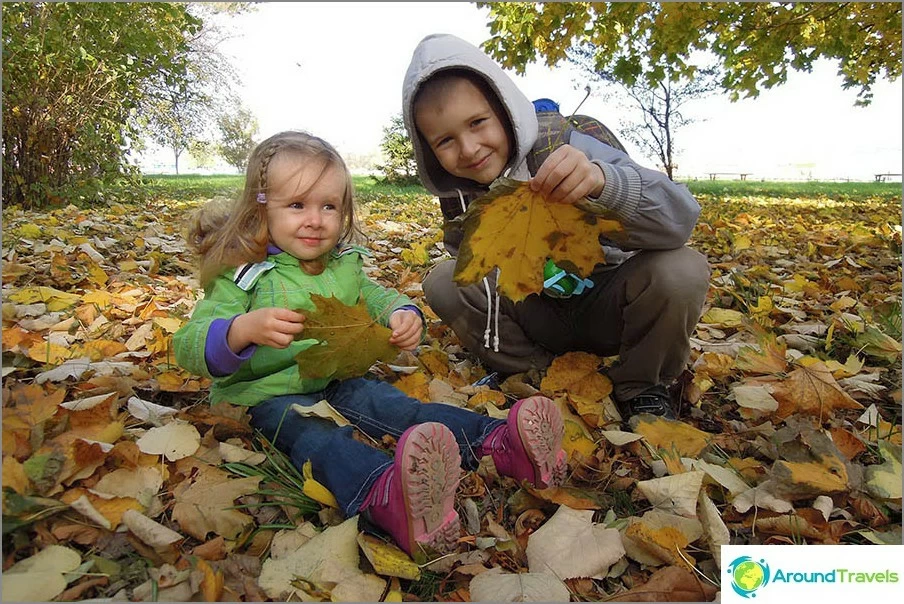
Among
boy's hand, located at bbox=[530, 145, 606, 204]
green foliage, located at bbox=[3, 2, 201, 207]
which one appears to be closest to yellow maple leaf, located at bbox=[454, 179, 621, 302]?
boy's hand, located at bbox=[530, 145, 606, 204]

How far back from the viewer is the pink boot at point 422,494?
1010 mm

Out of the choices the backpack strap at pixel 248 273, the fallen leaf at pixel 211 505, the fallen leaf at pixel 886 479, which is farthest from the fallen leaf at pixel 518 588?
the backpack strap at pixel 248 273

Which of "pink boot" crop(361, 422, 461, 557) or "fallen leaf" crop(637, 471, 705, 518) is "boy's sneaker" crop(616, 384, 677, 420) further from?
"pink boot" crop(361, 422, 461, 557)

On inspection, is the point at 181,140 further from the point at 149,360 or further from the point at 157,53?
the point at 149,360

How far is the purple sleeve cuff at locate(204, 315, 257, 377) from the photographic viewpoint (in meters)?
1.28

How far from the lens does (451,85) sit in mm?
1566

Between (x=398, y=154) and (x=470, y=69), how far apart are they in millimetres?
1942

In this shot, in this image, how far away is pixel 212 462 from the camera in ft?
4.18

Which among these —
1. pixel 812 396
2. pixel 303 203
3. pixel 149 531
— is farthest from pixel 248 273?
pixel 812 396

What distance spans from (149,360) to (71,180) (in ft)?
8.44

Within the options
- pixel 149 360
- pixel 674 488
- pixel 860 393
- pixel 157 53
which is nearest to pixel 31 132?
pixel 157 53

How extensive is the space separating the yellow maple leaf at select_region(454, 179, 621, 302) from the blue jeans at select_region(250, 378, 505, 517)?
0.37 metres

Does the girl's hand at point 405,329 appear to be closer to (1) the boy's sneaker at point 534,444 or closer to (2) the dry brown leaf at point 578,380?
(1) the boy's sneaker at point 534,444

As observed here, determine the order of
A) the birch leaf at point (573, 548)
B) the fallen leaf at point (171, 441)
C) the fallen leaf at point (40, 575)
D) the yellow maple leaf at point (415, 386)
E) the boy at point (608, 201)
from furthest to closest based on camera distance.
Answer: the yellow maple leaf at point (415, 386)
the boy at point (608, 201)
the fallen leaf at point (171, 441)
the birch leaf at point (573, 548)
the fallen leaf at point (40, 575)
